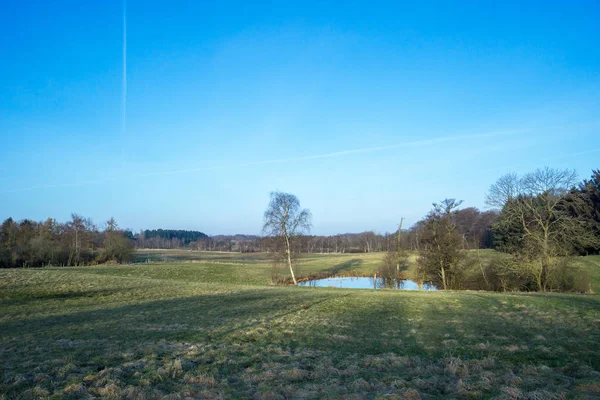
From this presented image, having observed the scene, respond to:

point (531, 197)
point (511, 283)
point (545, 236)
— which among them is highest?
point (531, 197)

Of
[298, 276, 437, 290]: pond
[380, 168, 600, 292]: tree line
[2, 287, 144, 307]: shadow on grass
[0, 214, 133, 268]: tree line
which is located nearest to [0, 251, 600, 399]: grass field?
[2, 287, 144, 307]: shadow on grass

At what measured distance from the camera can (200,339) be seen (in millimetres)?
11438

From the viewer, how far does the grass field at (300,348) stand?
6570mm

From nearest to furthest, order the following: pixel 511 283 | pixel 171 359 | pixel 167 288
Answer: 1. pixel 171 359
2. pixel 167 288
3. pixel 511 283

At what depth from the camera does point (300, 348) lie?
10.3 meters

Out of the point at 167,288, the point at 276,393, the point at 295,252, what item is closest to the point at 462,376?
the point at 276,393

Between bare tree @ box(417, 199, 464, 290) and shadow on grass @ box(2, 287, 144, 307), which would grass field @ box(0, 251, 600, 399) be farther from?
bare tree @ box(417, 199, 464, 290)

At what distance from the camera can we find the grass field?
6.57m

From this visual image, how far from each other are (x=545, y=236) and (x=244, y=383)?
32396 mm

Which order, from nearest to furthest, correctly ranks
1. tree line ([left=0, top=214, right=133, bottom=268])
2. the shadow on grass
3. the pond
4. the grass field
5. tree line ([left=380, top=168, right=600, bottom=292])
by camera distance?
the grass field → the shadow on grass → tree line ([left=380, top=168, right=600, bottom=292]) → the pond → tree line ([left=0, top=214, right=133, bottom=268])

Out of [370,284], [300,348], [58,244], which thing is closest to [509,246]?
[370,284]

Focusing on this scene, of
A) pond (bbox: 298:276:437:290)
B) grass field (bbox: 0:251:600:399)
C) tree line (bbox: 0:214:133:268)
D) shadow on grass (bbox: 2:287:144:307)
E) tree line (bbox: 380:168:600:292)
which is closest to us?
grass field (bbox: 0:251:600:399)

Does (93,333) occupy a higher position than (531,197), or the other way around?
(531,197)

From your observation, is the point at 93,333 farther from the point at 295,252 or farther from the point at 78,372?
the point at 295,252
